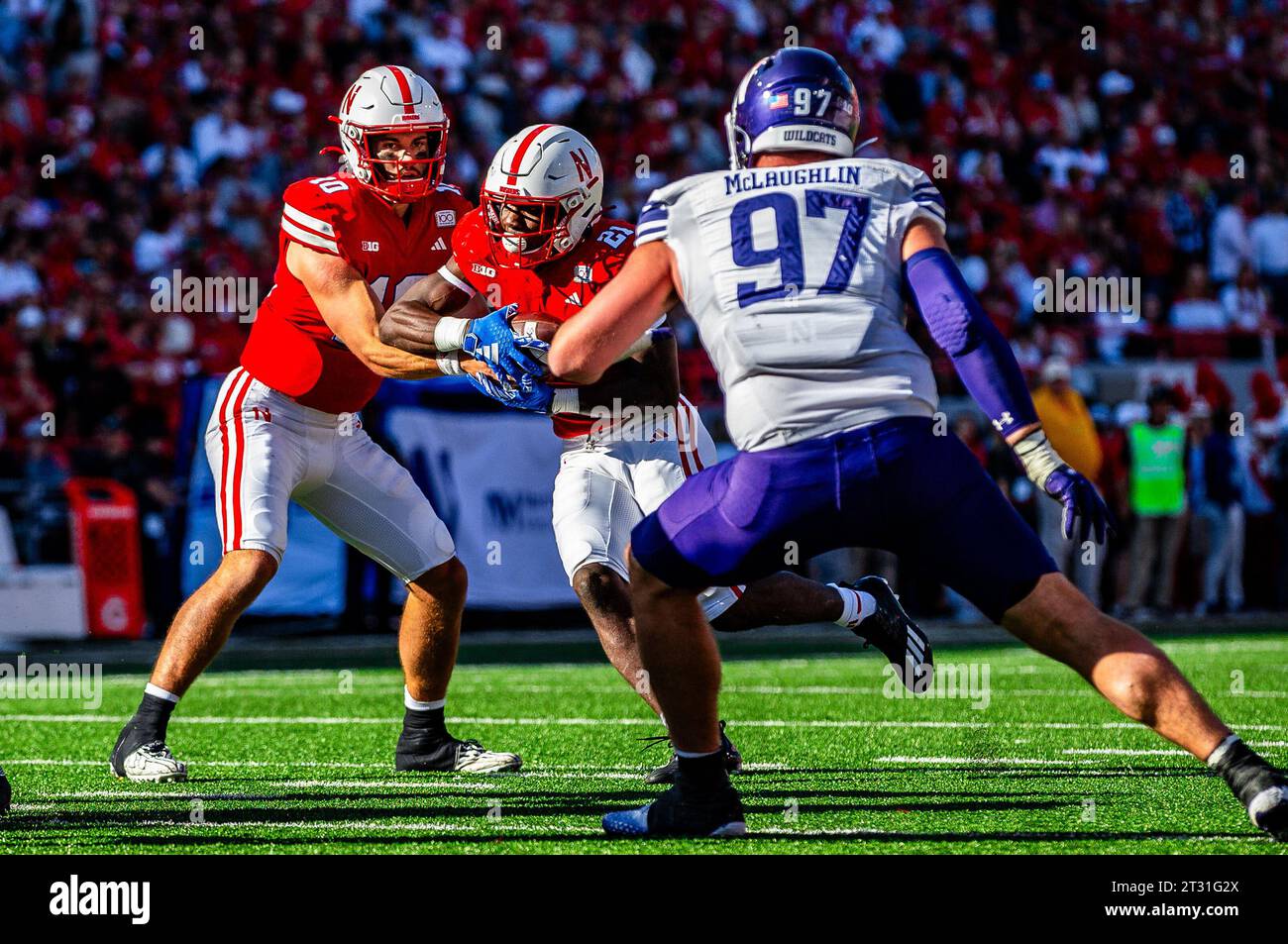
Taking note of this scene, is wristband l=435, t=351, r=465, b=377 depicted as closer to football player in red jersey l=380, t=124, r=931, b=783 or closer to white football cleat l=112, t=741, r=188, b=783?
football player in red jersey l=380, t=124, r=931, b=783

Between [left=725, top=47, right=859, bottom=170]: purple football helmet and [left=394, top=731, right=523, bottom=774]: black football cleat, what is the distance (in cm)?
230

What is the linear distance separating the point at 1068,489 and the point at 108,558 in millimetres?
8890

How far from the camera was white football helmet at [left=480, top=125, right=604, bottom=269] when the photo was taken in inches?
223

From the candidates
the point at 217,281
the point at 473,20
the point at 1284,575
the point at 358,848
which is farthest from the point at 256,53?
the point at 358,848

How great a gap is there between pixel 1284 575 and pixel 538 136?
36.1ft

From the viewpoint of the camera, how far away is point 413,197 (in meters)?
6.02

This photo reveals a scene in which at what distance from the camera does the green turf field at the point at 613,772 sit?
4.46 m

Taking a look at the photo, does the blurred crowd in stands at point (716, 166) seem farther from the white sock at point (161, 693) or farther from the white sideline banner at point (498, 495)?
the white sock at point (161, 693)

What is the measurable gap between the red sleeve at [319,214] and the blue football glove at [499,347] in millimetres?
946

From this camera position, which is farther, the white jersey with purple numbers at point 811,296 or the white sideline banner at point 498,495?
the white sideline banner at point 498,495

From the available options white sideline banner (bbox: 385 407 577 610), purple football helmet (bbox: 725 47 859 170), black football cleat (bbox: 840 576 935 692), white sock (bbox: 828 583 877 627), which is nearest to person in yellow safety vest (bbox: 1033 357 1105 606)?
white sideline banner (bbox: 385 407 577 610)

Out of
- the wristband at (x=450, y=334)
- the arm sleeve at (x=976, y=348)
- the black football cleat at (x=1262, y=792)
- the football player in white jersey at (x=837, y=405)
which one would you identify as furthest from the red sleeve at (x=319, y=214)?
the black football cleat at (x=1262, y=792)

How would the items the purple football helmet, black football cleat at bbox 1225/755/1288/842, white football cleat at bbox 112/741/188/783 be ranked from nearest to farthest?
black football cleat at bbox 1225/755/1288/842 → the purple football helmet → white football cleat at bbox 112/741/188/783
